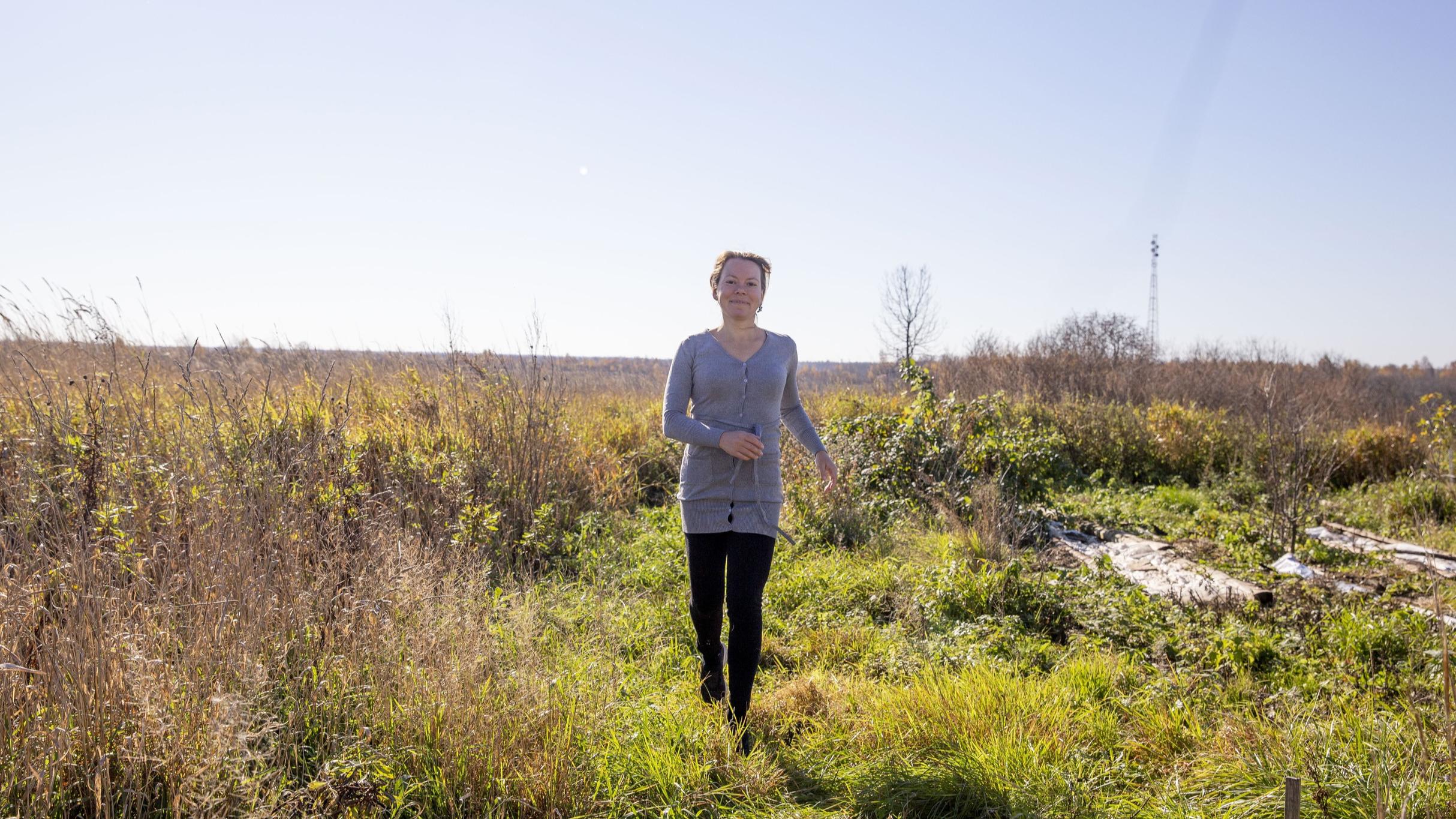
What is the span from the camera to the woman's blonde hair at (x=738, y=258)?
9.66 feet

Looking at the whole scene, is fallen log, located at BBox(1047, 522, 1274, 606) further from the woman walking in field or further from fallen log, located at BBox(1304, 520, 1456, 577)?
the woman walking in field

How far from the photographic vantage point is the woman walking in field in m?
2.75

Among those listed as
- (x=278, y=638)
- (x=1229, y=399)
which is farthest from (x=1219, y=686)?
(x=1229, y=399)

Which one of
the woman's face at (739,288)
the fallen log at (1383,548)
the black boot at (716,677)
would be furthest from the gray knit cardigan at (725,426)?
the fallen log at (1383,548)

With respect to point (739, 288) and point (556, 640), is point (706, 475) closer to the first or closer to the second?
point (739, 288)

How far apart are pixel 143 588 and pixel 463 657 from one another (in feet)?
3.78

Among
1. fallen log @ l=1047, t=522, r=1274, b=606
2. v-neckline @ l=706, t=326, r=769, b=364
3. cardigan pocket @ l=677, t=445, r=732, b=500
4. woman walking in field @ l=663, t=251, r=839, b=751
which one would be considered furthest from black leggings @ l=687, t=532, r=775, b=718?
fallen log @ l=1047, t=522, r=1274, b=606

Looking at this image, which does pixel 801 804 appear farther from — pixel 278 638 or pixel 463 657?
pixel 278 638

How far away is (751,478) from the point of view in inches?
110

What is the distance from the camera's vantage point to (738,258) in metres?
2.92

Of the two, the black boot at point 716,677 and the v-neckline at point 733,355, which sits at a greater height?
the v-neckline at point 733,355

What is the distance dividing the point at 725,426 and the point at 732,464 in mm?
164

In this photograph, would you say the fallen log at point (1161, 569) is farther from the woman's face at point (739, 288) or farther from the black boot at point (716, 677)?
the woman's face at point (739, 288)

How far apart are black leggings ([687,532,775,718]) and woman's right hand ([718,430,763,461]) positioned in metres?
0.34
